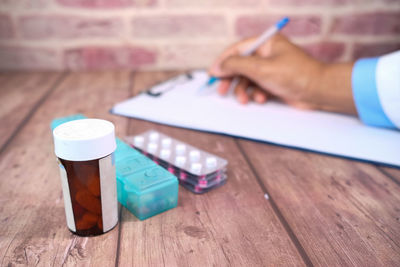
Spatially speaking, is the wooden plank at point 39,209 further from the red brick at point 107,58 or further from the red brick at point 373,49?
the red brick at point 373,49

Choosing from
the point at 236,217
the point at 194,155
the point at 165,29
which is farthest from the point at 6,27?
the point at 236,217

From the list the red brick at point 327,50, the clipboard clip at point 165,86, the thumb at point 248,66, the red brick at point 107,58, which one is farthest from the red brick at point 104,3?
the red brick at point 327,50

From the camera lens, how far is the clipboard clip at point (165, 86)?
0.82 metres

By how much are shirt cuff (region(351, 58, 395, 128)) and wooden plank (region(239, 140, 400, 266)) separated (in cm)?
17

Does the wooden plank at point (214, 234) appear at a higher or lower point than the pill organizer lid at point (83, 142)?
lower

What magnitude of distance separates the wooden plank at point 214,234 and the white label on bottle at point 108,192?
0.07 feet

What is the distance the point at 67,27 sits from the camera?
1.06 m

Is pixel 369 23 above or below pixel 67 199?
above

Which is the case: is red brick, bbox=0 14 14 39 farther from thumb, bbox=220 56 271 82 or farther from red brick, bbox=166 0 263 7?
thumb, bbox=220 56 271 82

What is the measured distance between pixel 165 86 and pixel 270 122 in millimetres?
307

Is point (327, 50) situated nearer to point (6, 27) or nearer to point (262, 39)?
point (262, 39)

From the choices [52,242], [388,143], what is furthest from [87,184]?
[388,143]

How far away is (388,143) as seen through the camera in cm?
62

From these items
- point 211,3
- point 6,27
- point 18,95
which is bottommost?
point 18,95
